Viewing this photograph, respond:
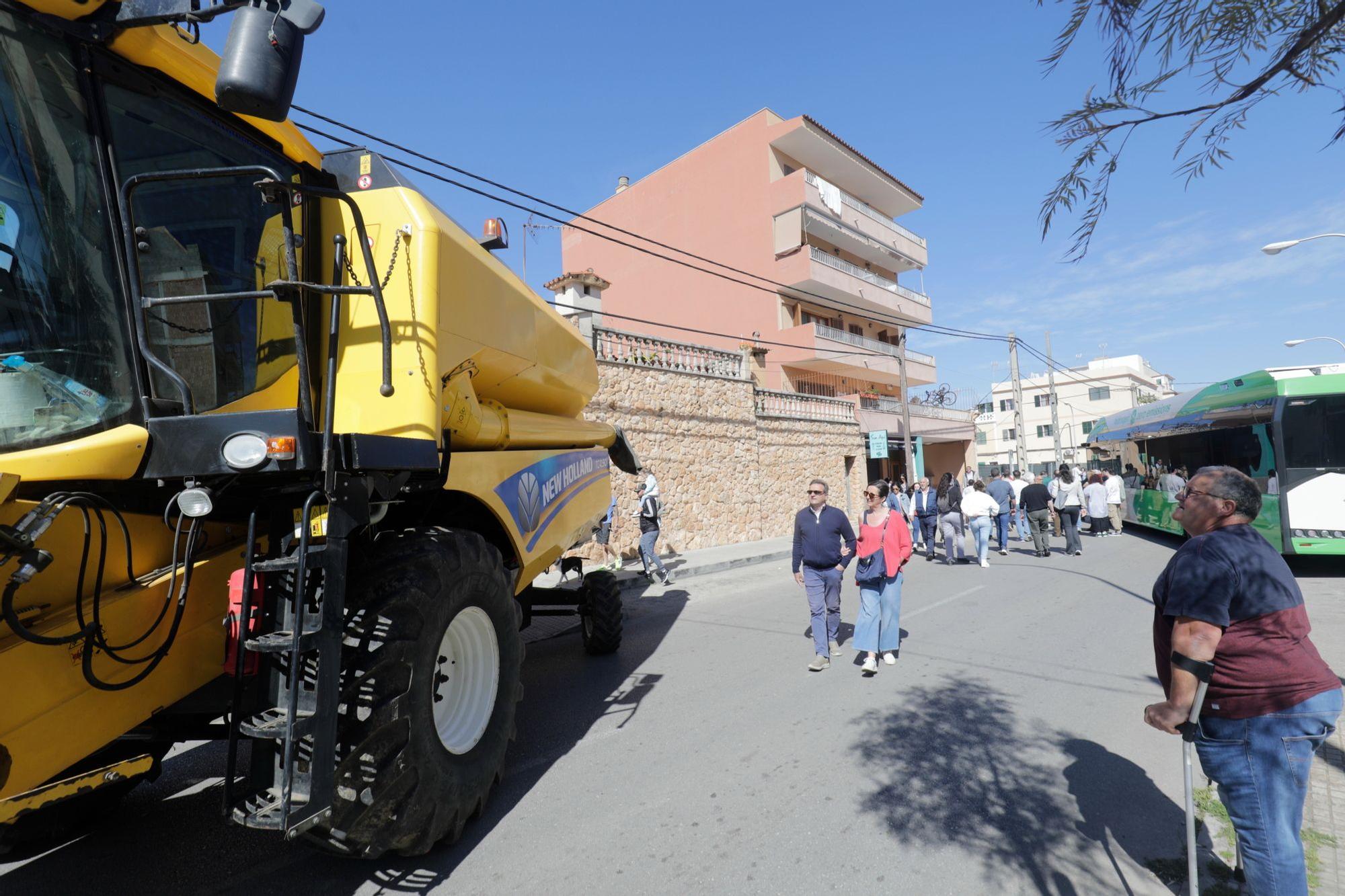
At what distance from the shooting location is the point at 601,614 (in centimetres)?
667

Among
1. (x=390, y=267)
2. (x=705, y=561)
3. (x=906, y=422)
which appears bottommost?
(x=705, y=561)

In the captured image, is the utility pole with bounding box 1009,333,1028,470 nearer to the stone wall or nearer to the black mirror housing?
the stone wall

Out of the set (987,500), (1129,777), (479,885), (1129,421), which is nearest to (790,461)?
(987,500)

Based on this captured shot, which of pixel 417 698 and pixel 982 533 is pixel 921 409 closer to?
pixel 982 533

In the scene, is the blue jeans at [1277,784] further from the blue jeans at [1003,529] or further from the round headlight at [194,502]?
the blue jeans at [1003,529]

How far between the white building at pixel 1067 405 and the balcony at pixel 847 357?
3214 cm

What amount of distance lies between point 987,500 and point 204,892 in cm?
1191

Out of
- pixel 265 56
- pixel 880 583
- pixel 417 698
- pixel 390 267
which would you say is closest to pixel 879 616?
pixel 880 583

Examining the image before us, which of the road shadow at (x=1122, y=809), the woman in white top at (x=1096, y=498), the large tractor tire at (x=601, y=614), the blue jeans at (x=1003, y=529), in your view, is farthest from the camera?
the woman in white top at (x=1096, y=498)

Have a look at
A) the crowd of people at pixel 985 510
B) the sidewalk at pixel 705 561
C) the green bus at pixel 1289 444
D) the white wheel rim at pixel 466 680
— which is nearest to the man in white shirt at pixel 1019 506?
the crowd of people at pixel 985 510

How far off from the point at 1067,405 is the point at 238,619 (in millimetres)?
72669

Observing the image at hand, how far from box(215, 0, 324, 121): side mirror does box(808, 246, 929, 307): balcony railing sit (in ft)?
79.8

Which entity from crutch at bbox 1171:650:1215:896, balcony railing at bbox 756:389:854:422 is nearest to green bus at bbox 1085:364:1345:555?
crutch at bbox 1171:650:1215:896

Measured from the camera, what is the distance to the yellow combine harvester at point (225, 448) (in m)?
2.29
